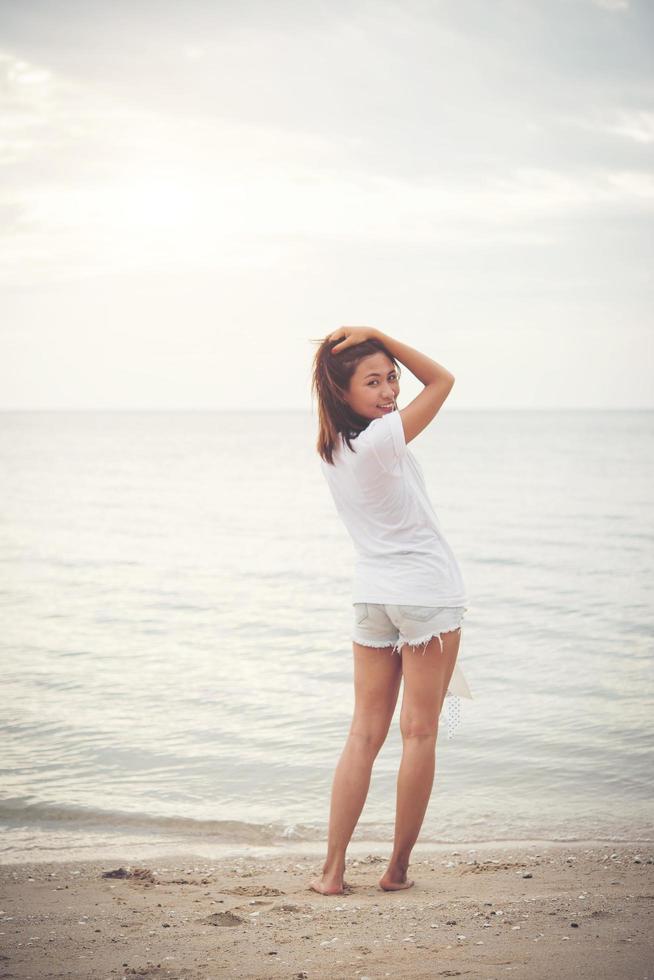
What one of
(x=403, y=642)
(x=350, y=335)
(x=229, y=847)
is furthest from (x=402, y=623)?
(x=229, y=847)

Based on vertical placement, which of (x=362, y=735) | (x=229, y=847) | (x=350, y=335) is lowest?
(x=229, y=847)

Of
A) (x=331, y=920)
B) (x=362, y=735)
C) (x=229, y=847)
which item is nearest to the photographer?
(x=331, y=920)

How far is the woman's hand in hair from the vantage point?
11.5 ft

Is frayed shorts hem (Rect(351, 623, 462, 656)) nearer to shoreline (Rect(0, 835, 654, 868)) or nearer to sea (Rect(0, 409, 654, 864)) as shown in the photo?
shoreline (Rect(0, 835, 654, 868))

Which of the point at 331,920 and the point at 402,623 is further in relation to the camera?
the point at 402,623

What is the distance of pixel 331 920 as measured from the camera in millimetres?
3432

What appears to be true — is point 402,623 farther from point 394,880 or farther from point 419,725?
point 394,880

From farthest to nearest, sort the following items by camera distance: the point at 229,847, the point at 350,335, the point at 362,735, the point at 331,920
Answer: the point at 229,847, the point at 362,735, the point at 350,335, the point at 331,920

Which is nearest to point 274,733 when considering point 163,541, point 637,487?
point 163,541

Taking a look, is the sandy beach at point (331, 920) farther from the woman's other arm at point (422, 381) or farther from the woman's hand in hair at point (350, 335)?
the woman's hand in hair at point (350, 335)

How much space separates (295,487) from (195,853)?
33727 mm

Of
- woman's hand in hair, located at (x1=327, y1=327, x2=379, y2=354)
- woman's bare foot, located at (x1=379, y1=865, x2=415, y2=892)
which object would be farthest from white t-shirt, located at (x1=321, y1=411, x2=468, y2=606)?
woman's bare foot, located at (x1=379, y1=865, x2=415, y2=892)

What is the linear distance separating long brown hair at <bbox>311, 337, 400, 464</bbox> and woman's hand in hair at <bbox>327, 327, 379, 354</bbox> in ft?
0.06

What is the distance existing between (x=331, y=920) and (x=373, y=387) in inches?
76.8
